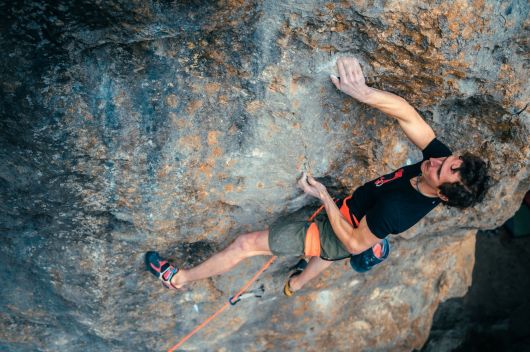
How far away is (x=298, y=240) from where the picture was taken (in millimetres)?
3574

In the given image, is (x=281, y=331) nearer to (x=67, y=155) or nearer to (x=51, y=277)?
(x=51, y=277)

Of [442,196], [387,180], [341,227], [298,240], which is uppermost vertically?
[442,196]

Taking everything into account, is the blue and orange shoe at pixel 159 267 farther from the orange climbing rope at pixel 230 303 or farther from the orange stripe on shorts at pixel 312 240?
the orange stripe on shorts at pixel 312 240

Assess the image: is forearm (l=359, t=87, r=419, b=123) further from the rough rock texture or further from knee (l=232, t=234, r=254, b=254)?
the rough rock texture

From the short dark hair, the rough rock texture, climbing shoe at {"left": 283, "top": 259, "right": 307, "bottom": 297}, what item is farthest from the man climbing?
the rough rock texture

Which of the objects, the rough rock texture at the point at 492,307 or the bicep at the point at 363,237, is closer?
the bicep at the point at 363,237

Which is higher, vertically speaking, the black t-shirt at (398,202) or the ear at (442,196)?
the ear at (442,196)

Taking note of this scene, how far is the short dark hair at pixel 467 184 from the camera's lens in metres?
2.95

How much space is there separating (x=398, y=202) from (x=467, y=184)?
0.45 metres

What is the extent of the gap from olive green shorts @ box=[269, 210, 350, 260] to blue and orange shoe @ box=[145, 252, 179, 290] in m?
0.84

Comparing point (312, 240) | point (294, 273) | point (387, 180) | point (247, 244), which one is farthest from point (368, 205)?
point (294, 273)

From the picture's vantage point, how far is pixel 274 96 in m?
3.18

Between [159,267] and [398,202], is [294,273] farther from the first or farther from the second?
[398,202]

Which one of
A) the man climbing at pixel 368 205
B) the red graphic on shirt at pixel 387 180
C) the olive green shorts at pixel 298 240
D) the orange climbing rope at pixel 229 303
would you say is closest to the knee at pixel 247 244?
the man climbing at pixel 368 205
